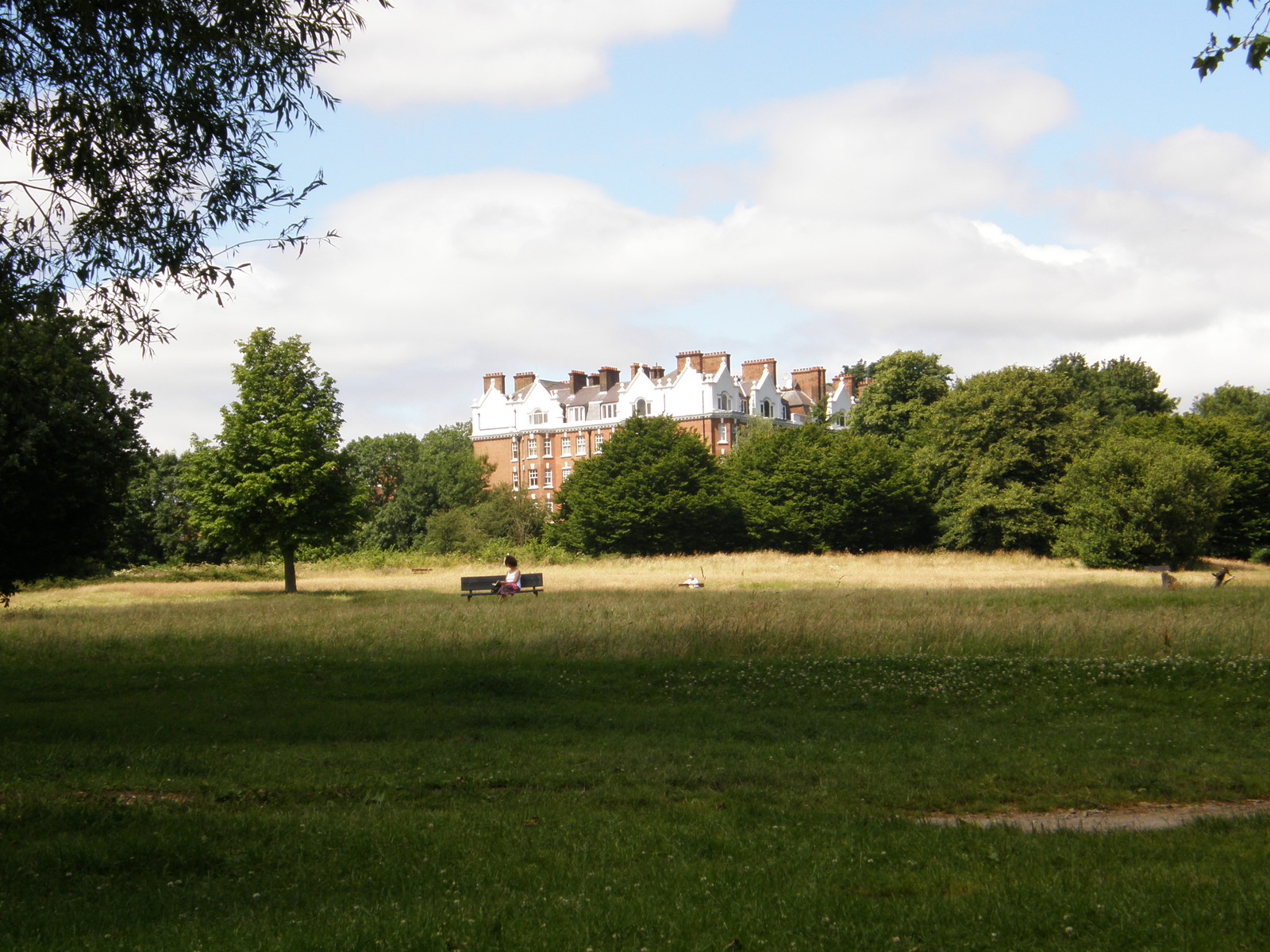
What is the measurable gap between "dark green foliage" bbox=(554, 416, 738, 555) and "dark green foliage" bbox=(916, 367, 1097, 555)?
19.1 metres

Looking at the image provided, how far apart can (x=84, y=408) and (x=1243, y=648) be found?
987 inches

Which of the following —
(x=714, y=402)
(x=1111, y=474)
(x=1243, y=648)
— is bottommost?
(x=1243, y=648)

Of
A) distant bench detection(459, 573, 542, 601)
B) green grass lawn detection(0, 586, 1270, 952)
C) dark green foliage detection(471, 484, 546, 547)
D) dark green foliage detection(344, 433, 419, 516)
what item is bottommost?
green grass lawn detection(0, 586, 1270, 952)

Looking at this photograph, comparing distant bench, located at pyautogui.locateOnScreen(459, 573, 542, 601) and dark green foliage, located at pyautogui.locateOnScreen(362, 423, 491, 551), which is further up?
dark green foliage, located at pyautogui.locateOnScreen(362, 423, 491, 551)

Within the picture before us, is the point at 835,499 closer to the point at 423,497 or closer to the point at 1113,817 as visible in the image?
the point at 423,497

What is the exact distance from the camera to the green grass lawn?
21.8ft

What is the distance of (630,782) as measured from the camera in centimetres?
1150

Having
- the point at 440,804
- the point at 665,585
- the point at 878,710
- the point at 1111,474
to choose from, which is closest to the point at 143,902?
the point at 440,804

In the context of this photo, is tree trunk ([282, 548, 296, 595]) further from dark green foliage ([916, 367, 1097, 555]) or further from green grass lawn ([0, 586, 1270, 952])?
dark green foliage ([916, 367, 1097, 555])

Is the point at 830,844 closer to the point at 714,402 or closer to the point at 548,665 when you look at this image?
the point at 548,665

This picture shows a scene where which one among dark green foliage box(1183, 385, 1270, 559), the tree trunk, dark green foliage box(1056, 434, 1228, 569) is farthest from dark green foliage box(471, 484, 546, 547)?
dark green foliage box(1183, 385, 1270, 559)

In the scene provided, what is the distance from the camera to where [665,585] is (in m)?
45.9

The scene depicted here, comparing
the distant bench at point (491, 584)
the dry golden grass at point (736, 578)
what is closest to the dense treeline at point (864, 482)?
the dry golden grass at point (736, 578)

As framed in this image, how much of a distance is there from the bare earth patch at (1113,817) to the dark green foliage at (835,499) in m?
76.7
